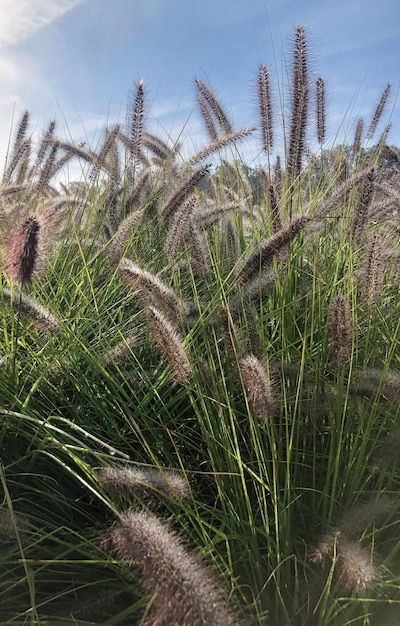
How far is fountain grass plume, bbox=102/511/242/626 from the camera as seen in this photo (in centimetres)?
89

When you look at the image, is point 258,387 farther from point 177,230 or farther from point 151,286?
point 177,230

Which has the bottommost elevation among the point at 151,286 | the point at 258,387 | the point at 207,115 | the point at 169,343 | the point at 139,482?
the point at 139,482

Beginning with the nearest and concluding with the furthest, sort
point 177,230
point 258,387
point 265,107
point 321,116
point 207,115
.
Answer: point 258,387 < point 177,230 < point 265,107 < point 321,116 < point 207,115

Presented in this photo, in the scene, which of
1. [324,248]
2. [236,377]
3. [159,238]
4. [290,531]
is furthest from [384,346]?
[159,238]

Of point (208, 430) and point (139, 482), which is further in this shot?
point (208, 430)

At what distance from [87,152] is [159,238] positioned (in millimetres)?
985

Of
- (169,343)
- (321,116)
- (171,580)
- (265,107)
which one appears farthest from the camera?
(321,116)

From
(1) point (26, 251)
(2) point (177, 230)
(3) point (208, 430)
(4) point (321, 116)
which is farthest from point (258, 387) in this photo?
(4) point (321, 116)

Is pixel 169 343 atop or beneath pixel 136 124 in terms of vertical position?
beneath


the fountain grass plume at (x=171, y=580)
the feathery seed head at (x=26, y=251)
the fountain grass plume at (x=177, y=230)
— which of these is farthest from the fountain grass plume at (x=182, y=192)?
the fountain grass plume at (x=171, y=580)

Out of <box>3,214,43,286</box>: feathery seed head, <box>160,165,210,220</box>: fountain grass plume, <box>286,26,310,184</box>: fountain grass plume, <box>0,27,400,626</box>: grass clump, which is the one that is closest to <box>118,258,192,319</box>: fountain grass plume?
<box>0,27,400,626</box>: grass clump

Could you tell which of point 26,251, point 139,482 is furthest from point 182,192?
point 139,482

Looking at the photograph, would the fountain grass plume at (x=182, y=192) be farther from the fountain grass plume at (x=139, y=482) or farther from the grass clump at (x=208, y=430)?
the fountain grass plume at (x=139, y=482)

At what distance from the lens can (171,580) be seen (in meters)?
0.91
